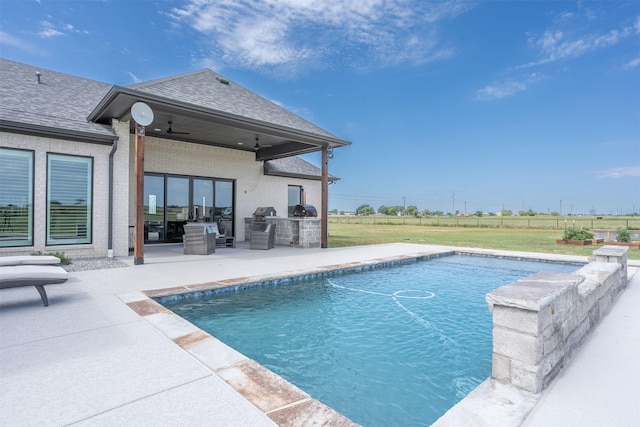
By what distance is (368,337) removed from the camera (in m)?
3.76

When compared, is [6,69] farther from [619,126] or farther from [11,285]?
[619,126]

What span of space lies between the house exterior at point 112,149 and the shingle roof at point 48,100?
25 millimetres

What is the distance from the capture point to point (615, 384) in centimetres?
232

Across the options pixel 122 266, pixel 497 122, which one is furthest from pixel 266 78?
pixel 497 122

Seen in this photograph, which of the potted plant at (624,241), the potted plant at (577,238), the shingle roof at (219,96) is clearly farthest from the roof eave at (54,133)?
the potted plant at (624,241)

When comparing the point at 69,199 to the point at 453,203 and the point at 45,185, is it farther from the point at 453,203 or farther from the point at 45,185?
the point at 453,203

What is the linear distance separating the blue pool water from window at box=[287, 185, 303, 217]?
862cm

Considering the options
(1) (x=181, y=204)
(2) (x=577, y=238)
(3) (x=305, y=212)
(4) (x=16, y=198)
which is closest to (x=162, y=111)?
(4) (x=16, y=198)

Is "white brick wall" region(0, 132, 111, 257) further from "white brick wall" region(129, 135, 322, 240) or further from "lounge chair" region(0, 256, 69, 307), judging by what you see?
"lounge chair" region(0, 256, 69, 307)

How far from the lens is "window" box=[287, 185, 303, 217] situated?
15.0 meters

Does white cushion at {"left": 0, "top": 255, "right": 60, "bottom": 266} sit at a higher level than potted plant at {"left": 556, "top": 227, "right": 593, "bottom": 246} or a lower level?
higher

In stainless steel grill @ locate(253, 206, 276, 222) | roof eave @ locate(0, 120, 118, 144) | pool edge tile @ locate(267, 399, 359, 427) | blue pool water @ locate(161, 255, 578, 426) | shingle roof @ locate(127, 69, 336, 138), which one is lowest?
blue pool water @ locate(161, 255, 578, 426)

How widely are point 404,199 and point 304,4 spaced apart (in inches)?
2470

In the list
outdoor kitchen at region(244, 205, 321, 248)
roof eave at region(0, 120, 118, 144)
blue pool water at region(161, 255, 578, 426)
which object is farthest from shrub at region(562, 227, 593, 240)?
roof eave at region(0, 120, 118, 144)
